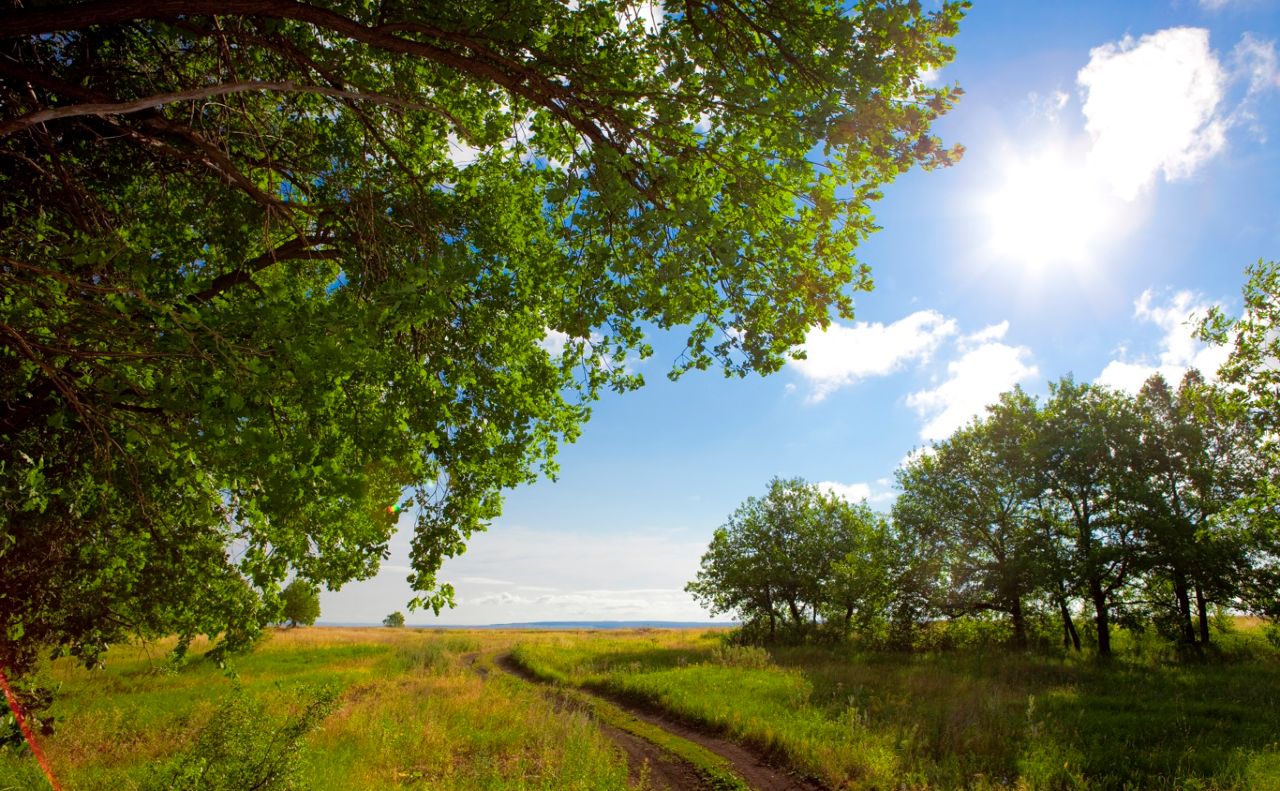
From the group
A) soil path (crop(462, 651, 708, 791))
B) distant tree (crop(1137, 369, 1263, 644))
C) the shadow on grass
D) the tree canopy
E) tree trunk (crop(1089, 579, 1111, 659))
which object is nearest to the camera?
the tree canopy

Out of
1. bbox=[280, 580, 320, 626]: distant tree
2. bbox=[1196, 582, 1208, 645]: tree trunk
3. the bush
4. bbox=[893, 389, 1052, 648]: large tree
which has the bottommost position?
bbox=[280, 580, 320, 626]: distant tree

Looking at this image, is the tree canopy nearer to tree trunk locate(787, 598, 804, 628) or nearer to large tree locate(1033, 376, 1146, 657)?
large tree locate(1033, 376, 1146, 657)

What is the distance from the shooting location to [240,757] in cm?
892

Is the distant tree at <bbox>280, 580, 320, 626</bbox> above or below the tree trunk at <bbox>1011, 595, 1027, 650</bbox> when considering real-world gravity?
below

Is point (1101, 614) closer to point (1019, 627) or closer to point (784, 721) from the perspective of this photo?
point (1019, 627)

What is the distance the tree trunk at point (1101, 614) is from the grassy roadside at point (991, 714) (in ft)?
3.60

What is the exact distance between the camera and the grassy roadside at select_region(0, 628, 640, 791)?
11.5 meters

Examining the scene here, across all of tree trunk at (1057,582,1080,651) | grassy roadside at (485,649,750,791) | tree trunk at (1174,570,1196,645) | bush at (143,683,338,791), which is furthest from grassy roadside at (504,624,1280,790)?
bush at (143,683,338,791)

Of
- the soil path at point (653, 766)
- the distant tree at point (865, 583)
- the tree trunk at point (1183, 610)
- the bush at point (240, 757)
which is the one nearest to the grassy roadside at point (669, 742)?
the soil path at point (653, 766)

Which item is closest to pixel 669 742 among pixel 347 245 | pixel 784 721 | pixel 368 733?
pixel 784 721

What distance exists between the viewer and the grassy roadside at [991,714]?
37.0 feet

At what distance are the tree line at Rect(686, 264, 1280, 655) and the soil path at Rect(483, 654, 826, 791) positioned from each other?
17733 millimetres

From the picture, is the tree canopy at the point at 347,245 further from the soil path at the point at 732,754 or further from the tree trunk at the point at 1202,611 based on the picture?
the tree trunk at the point at 1202,611

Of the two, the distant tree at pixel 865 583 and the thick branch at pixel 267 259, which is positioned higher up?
the thick branch at pixel 267 259
